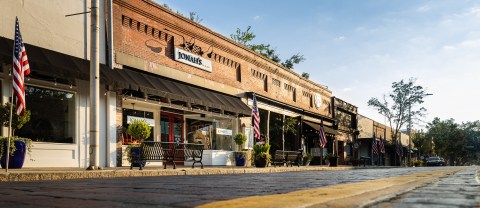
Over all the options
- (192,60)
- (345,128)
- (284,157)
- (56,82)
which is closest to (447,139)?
(345,128)

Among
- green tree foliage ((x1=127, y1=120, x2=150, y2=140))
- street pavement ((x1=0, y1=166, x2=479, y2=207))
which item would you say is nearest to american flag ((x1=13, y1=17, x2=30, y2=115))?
street pavement ((x1=0, y1=166, x2=479, y2=207))

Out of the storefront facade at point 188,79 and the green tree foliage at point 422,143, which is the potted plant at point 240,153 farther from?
the green tree foliage at point 422,143

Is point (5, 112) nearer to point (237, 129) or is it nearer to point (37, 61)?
point (37, 61)

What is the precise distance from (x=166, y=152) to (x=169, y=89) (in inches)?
128

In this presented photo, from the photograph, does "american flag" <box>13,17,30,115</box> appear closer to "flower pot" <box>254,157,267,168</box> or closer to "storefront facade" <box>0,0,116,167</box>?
"storefront facade" <box>0,0,116,167</box>

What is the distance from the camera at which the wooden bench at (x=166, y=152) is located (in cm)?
1345

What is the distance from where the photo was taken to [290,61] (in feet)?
131

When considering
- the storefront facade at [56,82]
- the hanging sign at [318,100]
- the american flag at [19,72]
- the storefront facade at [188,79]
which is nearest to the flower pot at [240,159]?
the storefront facade at [188,79]

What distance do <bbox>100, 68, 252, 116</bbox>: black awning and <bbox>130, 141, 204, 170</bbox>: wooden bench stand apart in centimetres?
216

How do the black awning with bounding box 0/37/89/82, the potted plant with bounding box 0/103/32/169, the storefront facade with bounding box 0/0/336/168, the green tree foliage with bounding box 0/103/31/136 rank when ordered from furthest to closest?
the storefront facade with bounding box 0/0/336/168 → the black awning with bounding box 0/37/89/82 → the green tree foliage with bounding box 0/103/31/136 → the potted plant with bounding box 0/103/32/169

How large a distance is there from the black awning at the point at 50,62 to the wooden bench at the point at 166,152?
9.50 ft

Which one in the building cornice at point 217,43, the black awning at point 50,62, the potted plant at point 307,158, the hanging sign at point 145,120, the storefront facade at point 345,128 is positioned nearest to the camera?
the black awning at point 50,62

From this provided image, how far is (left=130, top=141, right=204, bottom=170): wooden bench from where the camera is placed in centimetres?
1345

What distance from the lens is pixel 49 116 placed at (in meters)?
13.3
